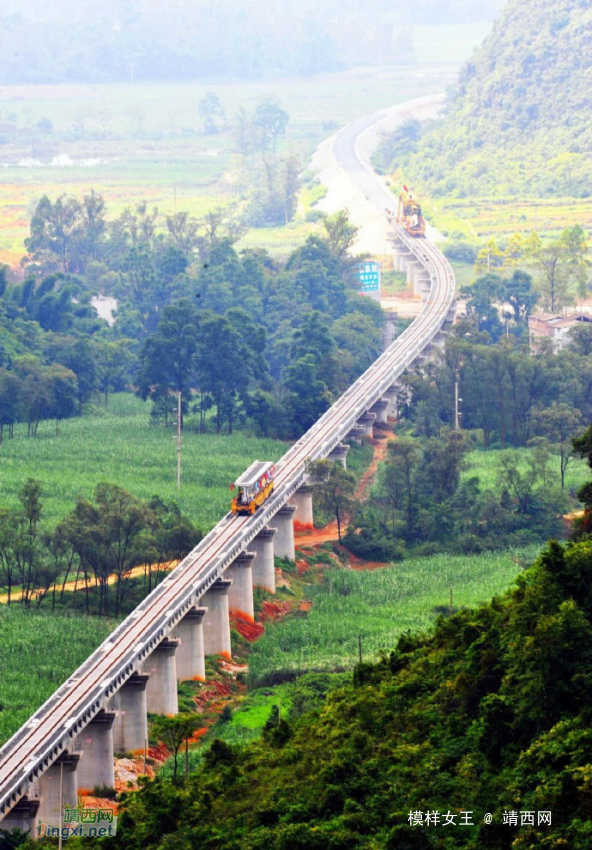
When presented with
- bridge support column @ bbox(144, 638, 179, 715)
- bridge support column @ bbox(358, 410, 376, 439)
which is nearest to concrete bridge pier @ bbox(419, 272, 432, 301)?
bridge support column @ bbox(358, 410, 376, 439)

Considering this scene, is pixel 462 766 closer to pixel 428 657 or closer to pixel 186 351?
pixel 428 657

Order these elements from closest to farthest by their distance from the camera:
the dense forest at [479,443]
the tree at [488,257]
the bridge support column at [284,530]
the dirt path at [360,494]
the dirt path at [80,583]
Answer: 1. the dirt path at [80,583]
2. the bridge support column at [284,530]
3. the dirt path at [360,494]
4. the dense forest at [479,443]
5. the tree at [488,257]

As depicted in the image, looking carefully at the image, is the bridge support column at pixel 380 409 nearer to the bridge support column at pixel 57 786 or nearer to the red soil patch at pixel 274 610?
the red soil patch at pixel 274 610

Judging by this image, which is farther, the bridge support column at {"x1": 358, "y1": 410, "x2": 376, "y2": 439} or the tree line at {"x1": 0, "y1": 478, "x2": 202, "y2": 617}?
the bridge support column at {"x1": 358, "y1": 410, "x2": 376, "y2": 439}

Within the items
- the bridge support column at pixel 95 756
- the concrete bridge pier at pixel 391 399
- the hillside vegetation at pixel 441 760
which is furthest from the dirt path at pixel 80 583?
the concrete bridge pier at pixel 391 399

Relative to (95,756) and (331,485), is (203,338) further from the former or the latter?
(95,756)

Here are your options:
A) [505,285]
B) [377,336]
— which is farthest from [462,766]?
[505,285]

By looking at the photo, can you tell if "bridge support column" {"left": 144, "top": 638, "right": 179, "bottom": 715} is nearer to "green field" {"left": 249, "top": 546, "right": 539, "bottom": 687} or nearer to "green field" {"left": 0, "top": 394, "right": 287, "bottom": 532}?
"green field" {"left": 249, "top": 546, "right": 539, "bottom": 687}
